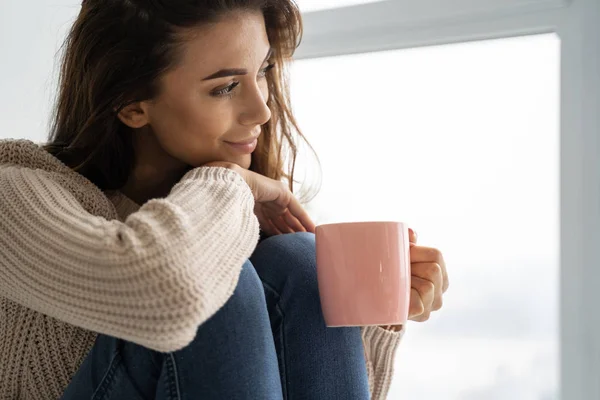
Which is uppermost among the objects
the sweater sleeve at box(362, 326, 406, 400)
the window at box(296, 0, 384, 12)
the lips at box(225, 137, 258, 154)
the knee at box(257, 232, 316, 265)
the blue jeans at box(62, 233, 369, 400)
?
the window at box(296, 0, 384, 12)

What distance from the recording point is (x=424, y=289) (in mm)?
1050

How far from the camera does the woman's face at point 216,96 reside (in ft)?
3.67

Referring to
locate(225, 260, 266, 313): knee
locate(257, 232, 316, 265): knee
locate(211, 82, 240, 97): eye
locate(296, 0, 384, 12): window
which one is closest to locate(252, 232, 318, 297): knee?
locate(257, 232, 316, 265): knee

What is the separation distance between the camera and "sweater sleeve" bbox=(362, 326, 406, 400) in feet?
3.57

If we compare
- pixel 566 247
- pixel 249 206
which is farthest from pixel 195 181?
pixel 566 247

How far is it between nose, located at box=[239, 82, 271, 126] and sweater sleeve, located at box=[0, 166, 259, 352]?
0.22 m

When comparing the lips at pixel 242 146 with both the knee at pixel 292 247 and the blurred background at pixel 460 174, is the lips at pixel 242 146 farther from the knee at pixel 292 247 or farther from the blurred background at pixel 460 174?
the blurred background at pixel 460 174

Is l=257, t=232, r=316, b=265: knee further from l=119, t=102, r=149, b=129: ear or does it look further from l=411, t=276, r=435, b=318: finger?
l=119, t=102, r=149, b=129: ear

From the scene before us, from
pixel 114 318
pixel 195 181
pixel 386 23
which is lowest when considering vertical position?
pixel 114 318

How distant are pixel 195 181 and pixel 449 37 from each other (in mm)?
1115

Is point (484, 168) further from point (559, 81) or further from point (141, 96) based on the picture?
point (141, 96)

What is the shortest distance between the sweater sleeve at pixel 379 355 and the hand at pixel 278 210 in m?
0.21

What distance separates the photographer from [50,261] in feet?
2.75

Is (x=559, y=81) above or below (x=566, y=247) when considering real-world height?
above
